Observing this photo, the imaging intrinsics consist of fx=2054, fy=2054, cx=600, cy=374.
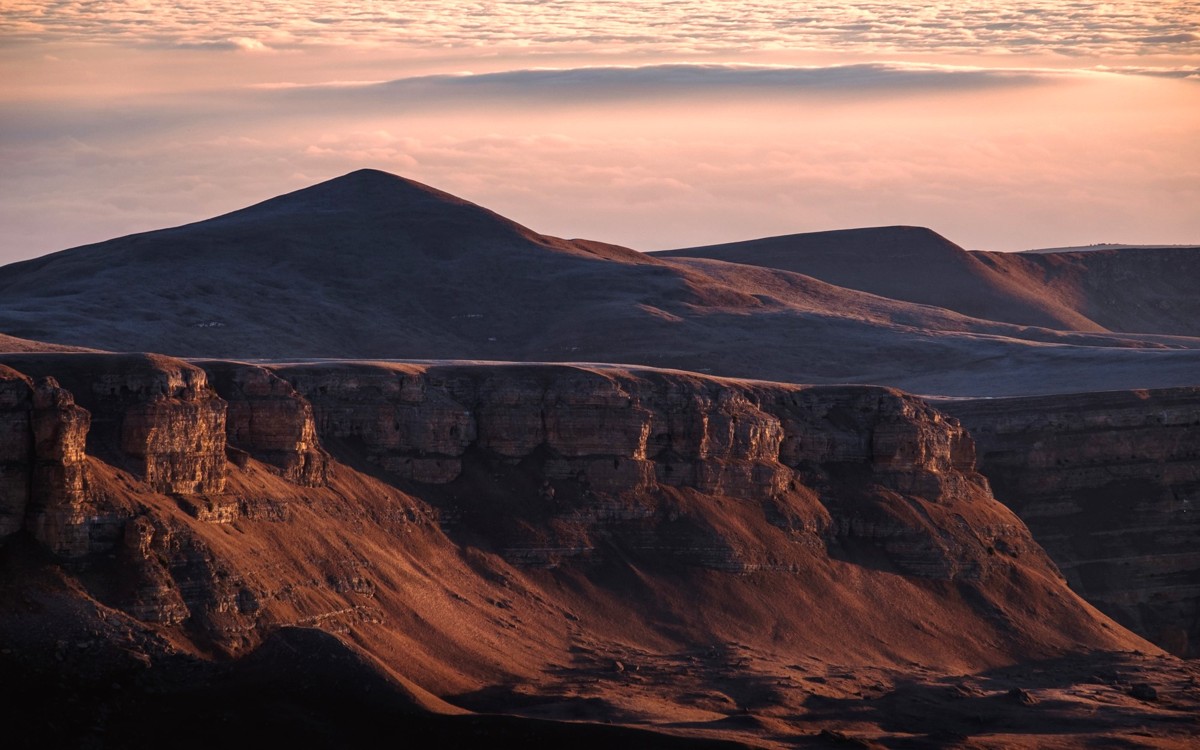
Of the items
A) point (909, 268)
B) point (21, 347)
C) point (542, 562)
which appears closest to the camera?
point (542, 562)

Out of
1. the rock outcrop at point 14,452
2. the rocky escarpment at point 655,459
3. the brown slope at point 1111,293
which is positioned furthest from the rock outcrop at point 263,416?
the brown slope at point 1111,293

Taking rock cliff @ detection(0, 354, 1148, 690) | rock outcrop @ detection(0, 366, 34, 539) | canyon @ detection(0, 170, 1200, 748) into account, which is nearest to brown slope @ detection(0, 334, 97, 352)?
canyon @ detection(0, 170, 1200, 748)

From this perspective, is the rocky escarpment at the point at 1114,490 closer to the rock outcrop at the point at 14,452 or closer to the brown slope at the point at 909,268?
the rock outcrop at the point at 14,452

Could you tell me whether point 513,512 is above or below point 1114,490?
above

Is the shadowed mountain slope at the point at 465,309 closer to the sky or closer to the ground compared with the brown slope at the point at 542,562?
closer to the sky

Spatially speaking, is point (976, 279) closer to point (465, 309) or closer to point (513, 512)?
point (465, 309)

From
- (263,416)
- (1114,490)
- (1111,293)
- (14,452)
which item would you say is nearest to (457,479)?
(263,416)

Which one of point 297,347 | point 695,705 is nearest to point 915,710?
point 695,705
